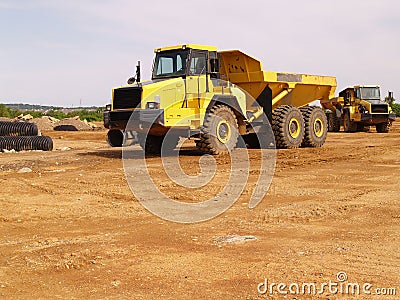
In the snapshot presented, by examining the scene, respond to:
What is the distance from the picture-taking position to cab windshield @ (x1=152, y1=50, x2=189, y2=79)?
44.6 feet

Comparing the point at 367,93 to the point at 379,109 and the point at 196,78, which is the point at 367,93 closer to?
the point at 379,109

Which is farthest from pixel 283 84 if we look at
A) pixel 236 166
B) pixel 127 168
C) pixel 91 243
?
pixel 91 243

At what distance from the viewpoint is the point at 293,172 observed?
35.5 ft

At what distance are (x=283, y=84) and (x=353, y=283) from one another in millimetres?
12106

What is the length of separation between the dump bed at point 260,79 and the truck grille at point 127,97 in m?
2.98

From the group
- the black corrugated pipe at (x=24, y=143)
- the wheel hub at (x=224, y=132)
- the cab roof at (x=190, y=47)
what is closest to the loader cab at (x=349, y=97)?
the cab roof at (x=190, y=47)

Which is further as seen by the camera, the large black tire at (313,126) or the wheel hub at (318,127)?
the wheel hub at (318,127)

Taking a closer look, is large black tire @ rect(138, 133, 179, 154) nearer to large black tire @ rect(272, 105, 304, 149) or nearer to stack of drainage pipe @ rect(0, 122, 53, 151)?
large black tire @ rect(272, 105, 304, 149)

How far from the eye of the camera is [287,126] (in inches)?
625

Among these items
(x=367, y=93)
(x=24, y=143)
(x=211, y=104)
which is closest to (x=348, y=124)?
(x=367, y=93)

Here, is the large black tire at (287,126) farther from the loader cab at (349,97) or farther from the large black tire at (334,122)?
the large black tire at (334,122)

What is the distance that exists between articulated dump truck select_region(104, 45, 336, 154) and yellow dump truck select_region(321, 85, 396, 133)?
10.5 meters

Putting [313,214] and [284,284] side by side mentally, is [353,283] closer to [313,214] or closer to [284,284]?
[284,284]

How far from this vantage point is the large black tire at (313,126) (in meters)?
16.8
